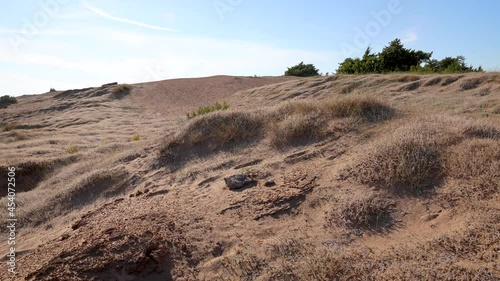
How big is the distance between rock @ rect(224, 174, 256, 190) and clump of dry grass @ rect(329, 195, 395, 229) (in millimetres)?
1237

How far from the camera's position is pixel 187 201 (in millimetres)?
4387

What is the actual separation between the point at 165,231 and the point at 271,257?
109cm

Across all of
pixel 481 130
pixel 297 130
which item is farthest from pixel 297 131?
pixel 481 130

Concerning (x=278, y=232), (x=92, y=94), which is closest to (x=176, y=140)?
(x=278, y=232)

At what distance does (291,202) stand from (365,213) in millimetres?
756

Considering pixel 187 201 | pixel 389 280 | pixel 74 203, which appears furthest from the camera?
pixel 74 203

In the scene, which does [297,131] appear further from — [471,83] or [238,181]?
[471,83]

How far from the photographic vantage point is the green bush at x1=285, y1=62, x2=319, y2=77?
25219mm

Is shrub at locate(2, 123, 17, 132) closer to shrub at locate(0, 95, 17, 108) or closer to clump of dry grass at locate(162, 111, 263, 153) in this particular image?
shrub at locate(0, 95, 17, 108)

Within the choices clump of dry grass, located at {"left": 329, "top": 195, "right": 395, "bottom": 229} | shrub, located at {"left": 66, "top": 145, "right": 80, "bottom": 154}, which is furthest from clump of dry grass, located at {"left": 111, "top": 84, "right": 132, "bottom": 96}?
clump of dry grass, located at {"left": 329, "top": 195, "right": 395, "bottom": 229}

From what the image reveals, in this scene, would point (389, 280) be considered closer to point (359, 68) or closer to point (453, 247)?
point (453, 247)

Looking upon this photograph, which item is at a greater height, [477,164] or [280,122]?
[280,122]

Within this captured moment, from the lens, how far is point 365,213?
3371 millimetres

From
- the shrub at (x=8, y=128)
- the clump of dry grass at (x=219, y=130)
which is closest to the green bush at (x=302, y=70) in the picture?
the shrub at (x=8, y=128)
